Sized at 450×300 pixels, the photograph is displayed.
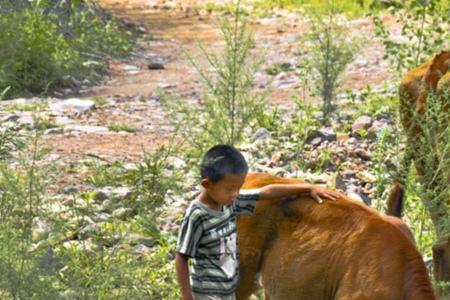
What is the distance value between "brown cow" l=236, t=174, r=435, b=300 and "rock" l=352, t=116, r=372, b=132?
5.21 metres

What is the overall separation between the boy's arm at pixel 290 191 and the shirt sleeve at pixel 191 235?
1.42 ft

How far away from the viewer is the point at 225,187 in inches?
224

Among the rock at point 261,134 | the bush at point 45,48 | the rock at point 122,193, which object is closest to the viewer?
the rock at point 122,193

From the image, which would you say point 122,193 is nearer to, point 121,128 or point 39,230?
point 39,230

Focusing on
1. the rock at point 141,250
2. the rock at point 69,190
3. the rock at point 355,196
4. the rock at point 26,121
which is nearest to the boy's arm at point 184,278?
the rock at point 141,250

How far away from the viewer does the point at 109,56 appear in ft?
56.7

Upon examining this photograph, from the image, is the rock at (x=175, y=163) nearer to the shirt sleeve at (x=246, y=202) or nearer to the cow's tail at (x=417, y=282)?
the shirt sleeve at (x=246, y=202)

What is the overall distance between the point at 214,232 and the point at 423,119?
220 centimetres

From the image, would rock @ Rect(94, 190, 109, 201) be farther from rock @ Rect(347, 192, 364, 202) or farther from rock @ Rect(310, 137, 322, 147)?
rock @ Rect(310, 137, 322, 147)

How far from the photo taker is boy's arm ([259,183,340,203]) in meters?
6.10

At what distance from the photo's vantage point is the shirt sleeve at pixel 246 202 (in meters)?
6.04

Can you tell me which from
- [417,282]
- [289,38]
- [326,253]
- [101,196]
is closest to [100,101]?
[101,196]

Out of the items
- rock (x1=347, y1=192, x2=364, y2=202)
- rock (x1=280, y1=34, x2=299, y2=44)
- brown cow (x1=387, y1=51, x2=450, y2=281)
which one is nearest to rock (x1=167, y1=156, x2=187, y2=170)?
rock (x1=347, y1=192, x2=364, y2=202)

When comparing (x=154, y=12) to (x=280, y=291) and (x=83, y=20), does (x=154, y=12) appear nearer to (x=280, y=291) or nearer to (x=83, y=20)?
(x=83, y=20)
